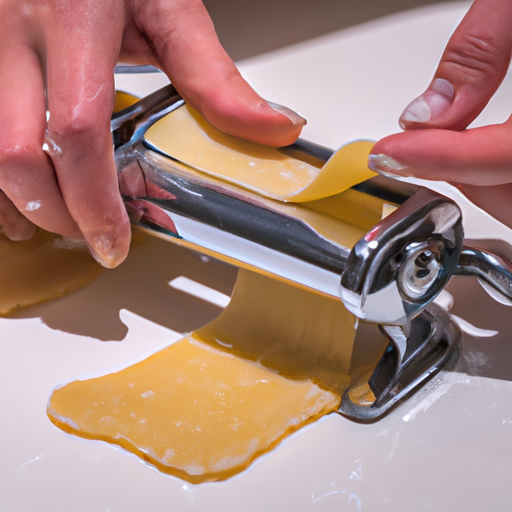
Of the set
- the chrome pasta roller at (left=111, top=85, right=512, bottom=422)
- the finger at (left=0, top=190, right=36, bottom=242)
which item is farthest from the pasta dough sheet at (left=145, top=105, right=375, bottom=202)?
the finger at (left=0, top=190, right=36, bottom=242)

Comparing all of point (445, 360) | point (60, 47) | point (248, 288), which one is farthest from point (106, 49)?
point (445, 360)

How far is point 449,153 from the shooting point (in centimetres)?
31

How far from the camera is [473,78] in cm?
35

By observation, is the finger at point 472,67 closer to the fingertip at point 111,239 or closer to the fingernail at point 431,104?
the fingernail at point 431,104

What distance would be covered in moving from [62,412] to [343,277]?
16 cm

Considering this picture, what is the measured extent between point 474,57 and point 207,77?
0.52 feet

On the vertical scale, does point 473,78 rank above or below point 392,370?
above

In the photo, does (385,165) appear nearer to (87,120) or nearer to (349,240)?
(349,240)

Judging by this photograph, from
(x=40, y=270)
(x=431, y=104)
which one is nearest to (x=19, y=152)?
(x=40, y=270)

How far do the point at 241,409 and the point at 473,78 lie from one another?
221mm

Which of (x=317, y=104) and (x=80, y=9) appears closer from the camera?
(x=80, y=9)

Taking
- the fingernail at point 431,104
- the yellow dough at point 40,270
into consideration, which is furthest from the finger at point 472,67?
the yellow dough at point 40,270

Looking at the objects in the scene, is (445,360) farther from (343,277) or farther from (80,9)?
(80,9)

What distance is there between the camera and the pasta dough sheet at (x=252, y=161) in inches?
12.5
